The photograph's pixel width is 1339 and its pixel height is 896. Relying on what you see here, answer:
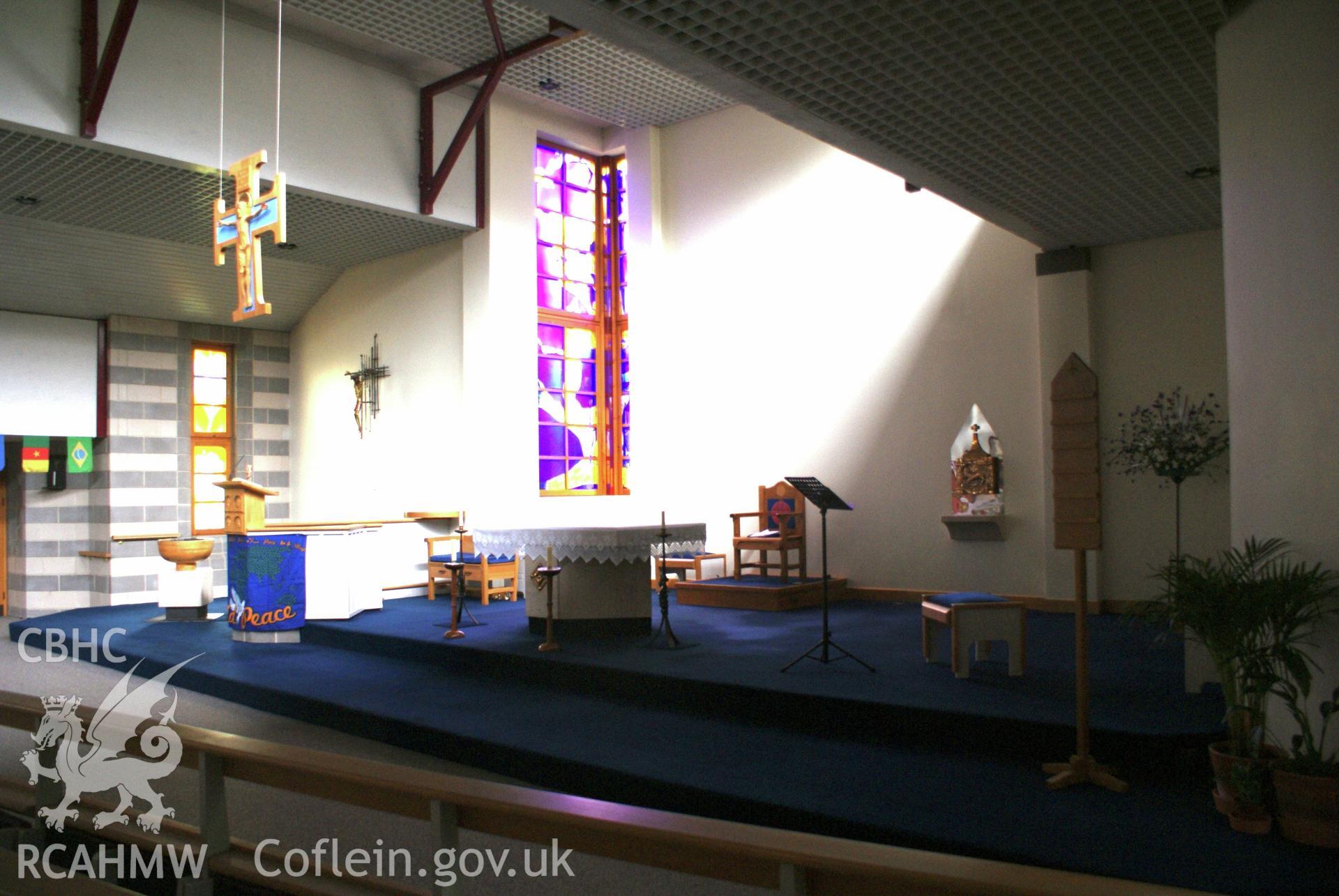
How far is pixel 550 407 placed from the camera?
9383mm

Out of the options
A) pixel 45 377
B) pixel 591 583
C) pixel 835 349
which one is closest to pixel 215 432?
pixel 45 377

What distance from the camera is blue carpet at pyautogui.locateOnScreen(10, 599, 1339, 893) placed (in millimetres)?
2992

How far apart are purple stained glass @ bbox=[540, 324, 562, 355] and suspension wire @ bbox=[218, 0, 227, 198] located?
3.16 meters

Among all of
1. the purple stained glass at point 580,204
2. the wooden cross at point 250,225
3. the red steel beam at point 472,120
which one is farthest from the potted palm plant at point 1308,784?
the purple stained glass at point 580,204

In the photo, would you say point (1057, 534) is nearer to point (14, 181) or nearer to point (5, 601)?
point (14, 181)

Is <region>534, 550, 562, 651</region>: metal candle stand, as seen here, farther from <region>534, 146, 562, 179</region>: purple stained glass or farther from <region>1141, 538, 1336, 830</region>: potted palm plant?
<region>534, 146, 562, 179</region>: purple stained glass

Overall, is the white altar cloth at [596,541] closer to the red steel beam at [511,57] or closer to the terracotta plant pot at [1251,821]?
the terracotta plant pot at [1251,821]

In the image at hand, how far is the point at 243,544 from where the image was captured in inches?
272

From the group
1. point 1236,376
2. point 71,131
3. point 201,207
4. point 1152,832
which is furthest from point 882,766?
point 201,207

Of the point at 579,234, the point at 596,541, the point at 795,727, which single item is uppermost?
the point at 579,234

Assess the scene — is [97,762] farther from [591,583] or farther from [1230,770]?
[591,583]

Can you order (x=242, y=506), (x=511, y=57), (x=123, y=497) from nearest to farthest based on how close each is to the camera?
(x=242, y=506), (x=511, y=57), (x=123, y=497)

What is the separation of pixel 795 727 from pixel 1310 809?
204cm

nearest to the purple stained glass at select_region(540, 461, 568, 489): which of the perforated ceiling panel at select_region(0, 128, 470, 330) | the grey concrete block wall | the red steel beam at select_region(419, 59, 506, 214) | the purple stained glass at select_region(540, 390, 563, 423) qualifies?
the purple stained glass at select_region(540, 390, 563, 423)
